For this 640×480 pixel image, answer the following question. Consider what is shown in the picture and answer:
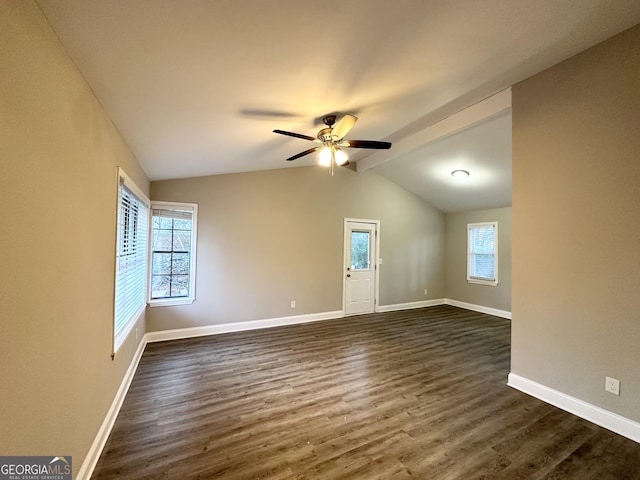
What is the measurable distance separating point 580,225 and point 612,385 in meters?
1.35

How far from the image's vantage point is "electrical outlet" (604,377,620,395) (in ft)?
7.37

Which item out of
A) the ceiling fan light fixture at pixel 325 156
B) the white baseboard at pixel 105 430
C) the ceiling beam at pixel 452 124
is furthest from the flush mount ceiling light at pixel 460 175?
the white baseboard at pixel 105 430

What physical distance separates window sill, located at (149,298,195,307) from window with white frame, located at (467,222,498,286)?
19.8 feet

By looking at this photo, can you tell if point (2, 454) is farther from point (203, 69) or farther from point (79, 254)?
point (203, 69)

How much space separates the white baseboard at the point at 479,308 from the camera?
19.1 feet

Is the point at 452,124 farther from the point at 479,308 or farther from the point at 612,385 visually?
the point at 479,308

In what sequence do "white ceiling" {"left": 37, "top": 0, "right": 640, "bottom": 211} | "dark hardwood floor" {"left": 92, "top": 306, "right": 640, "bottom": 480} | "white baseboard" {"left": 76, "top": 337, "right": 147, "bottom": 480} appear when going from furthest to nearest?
"dark hardwood floor" {"left": 92, "top": 306, "right": 640, "bottom": 480} → "white baseboard" {"left": 76, "top": 337, "right": 147, "bottom": 480} → "white ceiling" {"left": 37, "top": 0, "right": 640, "bottom": 211}

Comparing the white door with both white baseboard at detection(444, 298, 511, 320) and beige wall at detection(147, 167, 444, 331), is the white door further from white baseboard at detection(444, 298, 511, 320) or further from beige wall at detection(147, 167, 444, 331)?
white baseboard at detection(444, 298, 511, 320)

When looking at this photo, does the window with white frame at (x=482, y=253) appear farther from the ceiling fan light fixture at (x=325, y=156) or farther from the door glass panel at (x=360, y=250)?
the ceiling fan light fixture at (x=325, y=156)

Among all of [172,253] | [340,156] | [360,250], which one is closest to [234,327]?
[172,253]

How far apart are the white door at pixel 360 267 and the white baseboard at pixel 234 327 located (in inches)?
18.3

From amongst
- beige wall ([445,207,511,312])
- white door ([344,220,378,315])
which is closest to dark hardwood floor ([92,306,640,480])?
white door ([344,220,378,315])

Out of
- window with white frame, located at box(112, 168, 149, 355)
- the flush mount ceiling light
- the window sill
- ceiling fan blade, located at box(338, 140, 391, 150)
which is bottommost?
the window sill

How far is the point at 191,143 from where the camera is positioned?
291 centimetres
